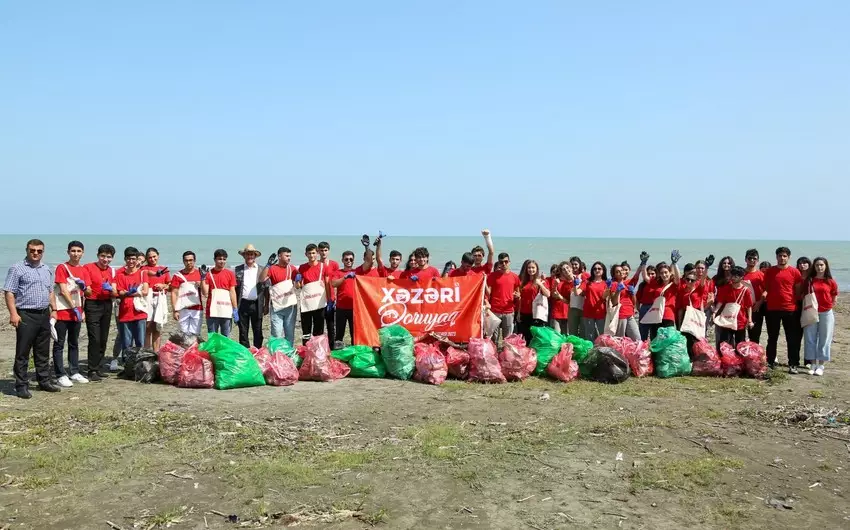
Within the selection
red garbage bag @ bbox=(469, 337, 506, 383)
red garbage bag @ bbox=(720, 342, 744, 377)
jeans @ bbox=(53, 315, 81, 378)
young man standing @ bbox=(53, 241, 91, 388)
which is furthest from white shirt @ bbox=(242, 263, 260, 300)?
red garbage bag @ bbox=(720, 342, 744, 377)

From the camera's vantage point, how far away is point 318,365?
821cm

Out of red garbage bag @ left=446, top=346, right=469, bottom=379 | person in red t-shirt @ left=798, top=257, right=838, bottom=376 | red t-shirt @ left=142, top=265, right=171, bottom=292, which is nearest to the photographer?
red garbage bag @ left=446, top=346, right=469, bottom=379

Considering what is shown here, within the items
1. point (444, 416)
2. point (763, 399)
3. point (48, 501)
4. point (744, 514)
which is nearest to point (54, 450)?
point (48, 501)

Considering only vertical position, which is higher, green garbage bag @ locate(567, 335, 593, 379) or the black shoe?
green garbage bag @ locate(567, 335, 593, 379)

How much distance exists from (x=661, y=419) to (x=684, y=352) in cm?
249

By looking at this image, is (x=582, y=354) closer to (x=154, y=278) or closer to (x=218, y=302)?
(x=218, y=302)

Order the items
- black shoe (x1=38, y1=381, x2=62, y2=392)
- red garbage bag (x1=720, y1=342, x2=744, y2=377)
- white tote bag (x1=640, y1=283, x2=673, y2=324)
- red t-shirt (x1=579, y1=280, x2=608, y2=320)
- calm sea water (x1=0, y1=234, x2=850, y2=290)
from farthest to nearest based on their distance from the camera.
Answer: calm sea water (x1=0, y1=234, x2=850, y2=290), white tote bag (x1=640, y1=283, x2=673, y2=324), red t-shirt (x1=579, y1=280, x2=608, y2=320), red garbage bag (x1=720, y1=342, x2=744, y2=377), black shoe (x1=38, y1=381, x2=62, y2=392)

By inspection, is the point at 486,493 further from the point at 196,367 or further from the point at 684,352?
the point at 684,352

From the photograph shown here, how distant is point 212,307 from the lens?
355 inches

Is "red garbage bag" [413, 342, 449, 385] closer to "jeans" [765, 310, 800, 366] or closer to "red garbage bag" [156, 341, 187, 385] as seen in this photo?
"red garbage bag" [156, 341, 187, 385]

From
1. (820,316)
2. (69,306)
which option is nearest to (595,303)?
(820,316)

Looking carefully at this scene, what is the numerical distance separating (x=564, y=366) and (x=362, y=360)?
258 centimetres

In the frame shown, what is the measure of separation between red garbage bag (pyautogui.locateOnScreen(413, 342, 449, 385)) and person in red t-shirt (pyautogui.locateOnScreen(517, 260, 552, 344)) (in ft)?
5.91

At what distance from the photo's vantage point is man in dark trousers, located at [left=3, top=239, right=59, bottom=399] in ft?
23.2
